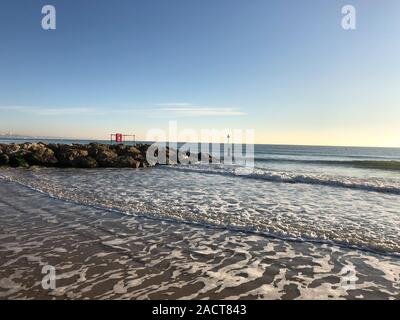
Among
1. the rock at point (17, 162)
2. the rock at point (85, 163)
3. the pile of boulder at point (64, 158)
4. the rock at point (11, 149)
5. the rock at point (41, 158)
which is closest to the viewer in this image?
the rock at point (17, 162)

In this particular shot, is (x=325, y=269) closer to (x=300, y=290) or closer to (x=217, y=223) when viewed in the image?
(x=300, y=290)

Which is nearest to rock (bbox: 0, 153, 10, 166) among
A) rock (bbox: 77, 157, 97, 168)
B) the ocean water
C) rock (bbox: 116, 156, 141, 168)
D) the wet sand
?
rock (bbox: 77, 157, 97, 168)

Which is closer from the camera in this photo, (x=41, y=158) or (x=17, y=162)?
(x=17, y=162)

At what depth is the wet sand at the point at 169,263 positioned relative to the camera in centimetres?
492

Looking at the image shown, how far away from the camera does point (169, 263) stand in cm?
612

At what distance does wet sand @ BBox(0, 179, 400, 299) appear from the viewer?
16.1ft

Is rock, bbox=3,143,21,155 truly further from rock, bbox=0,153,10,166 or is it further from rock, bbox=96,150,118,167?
rock, bbox=96,150,118,167

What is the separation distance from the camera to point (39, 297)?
→ 4559mm

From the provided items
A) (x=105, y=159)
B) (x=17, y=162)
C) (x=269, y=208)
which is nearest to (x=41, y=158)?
(x=17, y=162)

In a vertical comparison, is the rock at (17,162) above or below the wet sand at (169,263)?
above

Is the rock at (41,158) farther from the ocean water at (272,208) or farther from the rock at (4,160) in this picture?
the ocean water at (272,208)

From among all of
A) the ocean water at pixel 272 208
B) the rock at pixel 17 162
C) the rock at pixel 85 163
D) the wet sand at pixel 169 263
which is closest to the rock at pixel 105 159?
the rock at pixel 85 163

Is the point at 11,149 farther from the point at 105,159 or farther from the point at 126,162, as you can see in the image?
the point at 126,162
